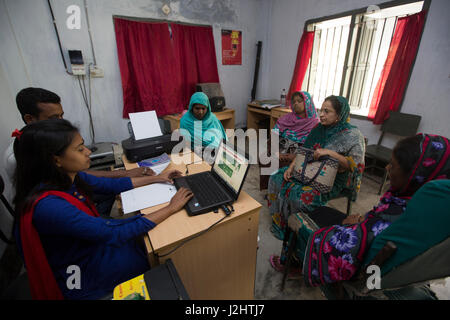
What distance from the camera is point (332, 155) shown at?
59.7 inches

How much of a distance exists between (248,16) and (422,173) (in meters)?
4.09

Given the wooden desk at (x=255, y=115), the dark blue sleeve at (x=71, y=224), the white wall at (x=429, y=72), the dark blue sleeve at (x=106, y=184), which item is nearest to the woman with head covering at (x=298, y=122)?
the white wall at (x=429, y=72)

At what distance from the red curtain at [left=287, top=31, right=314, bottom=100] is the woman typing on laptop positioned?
3.47 metres

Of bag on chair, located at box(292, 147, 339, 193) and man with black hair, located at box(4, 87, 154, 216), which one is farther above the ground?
man with black hair, located at box(4, 87, 154, 216)

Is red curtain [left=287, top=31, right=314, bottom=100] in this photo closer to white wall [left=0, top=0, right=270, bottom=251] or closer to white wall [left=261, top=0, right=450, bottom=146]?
white wall [left=261, top=0, right=450, bottom=146]

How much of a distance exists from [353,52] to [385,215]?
2.96m

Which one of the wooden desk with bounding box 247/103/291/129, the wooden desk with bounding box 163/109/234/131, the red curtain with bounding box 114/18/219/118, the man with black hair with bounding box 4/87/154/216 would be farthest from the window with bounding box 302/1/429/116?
the man with black hair with bounding box 4/87/154/216

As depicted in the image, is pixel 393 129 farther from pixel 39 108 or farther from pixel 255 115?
pixel 39 108

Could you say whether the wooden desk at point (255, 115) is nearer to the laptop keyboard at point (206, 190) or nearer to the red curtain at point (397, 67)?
the red curtain at point (397, 67)

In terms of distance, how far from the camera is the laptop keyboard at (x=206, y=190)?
1.04 metres

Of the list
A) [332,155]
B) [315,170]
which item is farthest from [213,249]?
[332,155]

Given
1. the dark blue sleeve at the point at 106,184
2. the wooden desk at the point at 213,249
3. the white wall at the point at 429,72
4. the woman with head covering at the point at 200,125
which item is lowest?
the wooden desk at the point at 213,249

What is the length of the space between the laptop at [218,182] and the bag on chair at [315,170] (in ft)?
2.51

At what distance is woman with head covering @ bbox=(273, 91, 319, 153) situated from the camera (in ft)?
7.40
